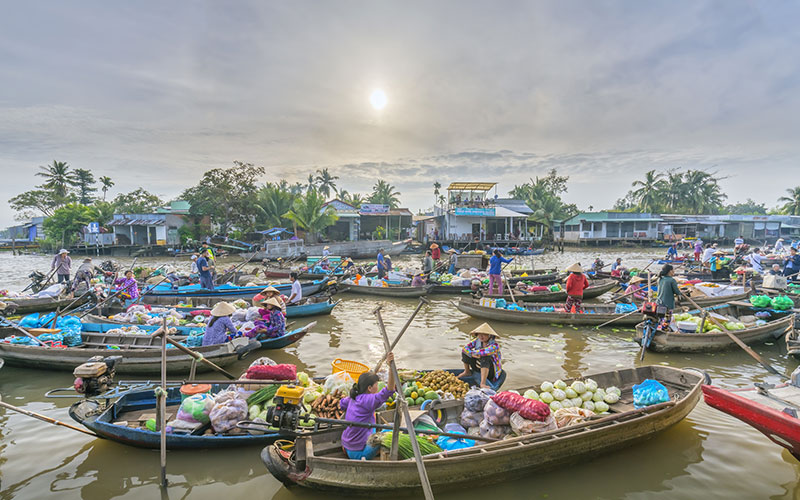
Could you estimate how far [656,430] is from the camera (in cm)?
498

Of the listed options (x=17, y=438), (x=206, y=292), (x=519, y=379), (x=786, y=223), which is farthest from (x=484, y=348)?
(x=786, y=223)

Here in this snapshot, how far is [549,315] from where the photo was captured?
1082cm

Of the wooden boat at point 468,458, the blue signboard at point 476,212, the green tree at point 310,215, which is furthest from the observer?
the blue signboard at point 476,212

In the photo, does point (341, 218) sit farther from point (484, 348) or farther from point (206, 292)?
point (484, 348)

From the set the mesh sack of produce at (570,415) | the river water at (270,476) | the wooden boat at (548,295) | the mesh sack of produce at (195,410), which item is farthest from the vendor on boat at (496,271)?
the mesh sack of produce at (195,410)

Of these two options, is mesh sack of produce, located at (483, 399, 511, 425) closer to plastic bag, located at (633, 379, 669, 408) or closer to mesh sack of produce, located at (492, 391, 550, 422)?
mesh sack of produce, located at (492, 391, 550, 422)

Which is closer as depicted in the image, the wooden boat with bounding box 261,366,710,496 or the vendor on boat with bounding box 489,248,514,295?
the wooden boat with bounding box 261,366,710,496

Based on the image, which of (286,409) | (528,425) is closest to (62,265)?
(286,409)

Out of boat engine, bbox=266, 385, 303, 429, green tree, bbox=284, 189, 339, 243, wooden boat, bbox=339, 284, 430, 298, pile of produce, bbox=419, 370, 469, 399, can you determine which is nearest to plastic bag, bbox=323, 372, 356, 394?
boat engine, bbox=266, 385, 303, 429

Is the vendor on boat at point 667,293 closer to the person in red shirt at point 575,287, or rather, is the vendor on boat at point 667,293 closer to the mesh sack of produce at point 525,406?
the person in red shirt at point 575,287

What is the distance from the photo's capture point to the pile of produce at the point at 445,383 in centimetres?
568

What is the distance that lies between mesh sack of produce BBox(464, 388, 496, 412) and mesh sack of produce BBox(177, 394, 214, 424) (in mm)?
3321

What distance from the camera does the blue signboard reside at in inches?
1325

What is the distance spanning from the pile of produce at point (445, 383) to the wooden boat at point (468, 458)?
113cm
